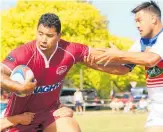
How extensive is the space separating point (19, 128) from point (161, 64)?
243 cm

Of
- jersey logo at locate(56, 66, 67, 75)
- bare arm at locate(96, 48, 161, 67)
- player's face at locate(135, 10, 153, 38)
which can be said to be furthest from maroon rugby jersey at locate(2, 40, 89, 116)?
player's face at locate(135, 10, 153, 38)

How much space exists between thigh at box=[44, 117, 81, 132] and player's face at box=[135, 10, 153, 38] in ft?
5.72

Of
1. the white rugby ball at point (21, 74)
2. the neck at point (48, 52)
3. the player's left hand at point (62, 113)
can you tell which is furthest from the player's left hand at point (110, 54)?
the white rugby ball at point (21, 74)

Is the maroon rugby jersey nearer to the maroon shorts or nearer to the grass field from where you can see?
the maroon shorts

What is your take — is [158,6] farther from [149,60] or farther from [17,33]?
[17,33]

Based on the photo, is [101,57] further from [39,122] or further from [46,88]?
[39,122]

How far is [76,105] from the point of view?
35.9m

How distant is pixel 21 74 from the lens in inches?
291

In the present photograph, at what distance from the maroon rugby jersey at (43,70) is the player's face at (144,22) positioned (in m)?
1.06

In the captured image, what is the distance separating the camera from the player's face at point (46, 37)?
25.3 feet

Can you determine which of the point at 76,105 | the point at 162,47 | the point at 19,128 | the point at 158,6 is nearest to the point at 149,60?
the point at 162,47

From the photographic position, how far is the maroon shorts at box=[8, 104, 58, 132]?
8.12 m

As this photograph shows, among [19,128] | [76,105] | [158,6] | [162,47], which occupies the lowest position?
[76,105]

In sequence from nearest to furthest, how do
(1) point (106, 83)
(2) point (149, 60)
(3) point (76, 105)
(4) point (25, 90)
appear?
1. (4) point (25, 90)
2. (2) point (149, 60)
3. (3) point (76, 105)
4. (1) point (106, 83)
